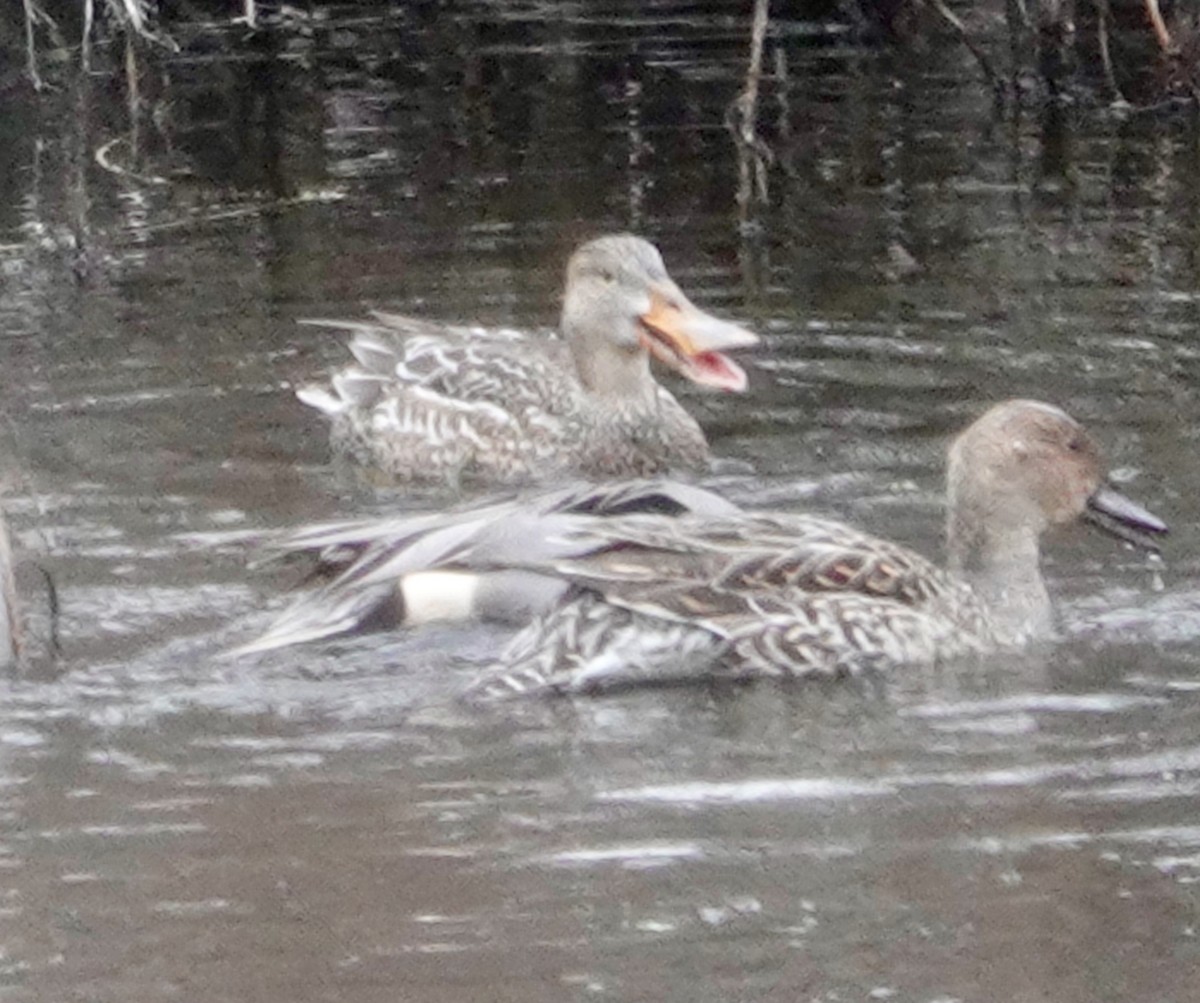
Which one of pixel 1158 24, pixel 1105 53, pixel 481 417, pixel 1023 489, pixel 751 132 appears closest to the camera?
pixel 1023 489


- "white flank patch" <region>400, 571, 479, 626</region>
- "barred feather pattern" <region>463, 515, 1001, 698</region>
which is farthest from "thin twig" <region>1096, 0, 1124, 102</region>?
"white flank patch" <region>400, 571, 479, 626</region>

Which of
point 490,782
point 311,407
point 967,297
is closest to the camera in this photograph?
point 490,782

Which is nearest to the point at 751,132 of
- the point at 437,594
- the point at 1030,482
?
the point at 1030,482

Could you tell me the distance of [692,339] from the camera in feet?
31.5

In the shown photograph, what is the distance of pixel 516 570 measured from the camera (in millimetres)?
7555

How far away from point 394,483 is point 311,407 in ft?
1.71

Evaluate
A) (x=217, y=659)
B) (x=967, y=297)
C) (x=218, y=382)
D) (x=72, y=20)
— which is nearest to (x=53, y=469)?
(x=218, y=382)

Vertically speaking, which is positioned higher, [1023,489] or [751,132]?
[751,132]

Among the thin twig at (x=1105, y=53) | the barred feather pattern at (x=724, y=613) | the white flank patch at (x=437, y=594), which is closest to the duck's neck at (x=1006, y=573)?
the barred feather pattern at (x=724, y=613)

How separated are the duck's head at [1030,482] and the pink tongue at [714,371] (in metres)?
1.56

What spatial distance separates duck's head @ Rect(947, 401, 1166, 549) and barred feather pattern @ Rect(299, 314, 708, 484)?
1.71 m

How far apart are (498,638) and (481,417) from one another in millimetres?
2233

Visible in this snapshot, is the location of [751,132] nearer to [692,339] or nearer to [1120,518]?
[692,339]

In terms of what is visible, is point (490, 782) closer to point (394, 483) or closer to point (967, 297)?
point (394, 483)
